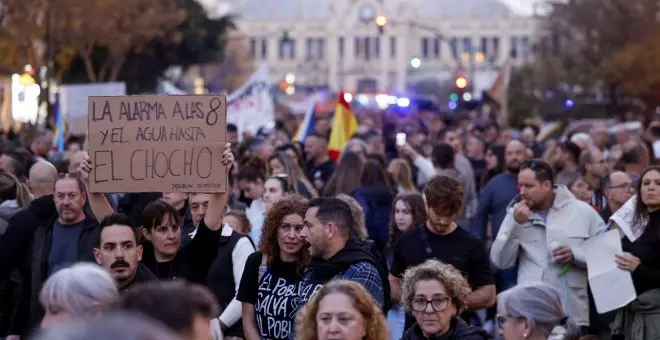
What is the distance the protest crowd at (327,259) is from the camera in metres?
5.94

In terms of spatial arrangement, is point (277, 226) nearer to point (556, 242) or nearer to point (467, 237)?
point (467, 237)

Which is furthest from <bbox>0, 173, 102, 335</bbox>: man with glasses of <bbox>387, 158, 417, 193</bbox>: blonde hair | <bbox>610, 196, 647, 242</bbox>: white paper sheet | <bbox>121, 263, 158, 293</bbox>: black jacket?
<bbox>387, 158, 417, 193</bbox>: blonde hair

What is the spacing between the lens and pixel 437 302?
22.7 feet

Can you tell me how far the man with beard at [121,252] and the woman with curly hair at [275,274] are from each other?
730 millimetres

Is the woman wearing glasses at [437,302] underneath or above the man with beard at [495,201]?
underneath

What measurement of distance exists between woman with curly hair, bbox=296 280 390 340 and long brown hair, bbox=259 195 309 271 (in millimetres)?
1739

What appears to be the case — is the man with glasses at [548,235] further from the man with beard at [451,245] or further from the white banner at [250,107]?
the white banner at [250,107]

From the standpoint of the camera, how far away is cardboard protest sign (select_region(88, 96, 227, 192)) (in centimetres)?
793

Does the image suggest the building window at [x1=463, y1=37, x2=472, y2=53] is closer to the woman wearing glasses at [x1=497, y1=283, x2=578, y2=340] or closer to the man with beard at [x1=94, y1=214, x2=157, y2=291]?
the man with beard at [x1=94, y1=214, x2=157, y2=291]

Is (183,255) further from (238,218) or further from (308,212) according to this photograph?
(238,218)

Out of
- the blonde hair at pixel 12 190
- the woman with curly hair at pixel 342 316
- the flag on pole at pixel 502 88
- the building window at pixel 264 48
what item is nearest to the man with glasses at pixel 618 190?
the blonde hair at pixel 12 190

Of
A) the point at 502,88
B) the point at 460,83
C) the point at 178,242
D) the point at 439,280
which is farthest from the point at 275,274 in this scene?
the point at 460,83

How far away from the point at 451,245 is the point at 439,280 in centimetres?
175

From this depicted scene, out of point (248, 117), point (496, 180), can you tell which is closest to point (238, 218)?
point (496, 180)
